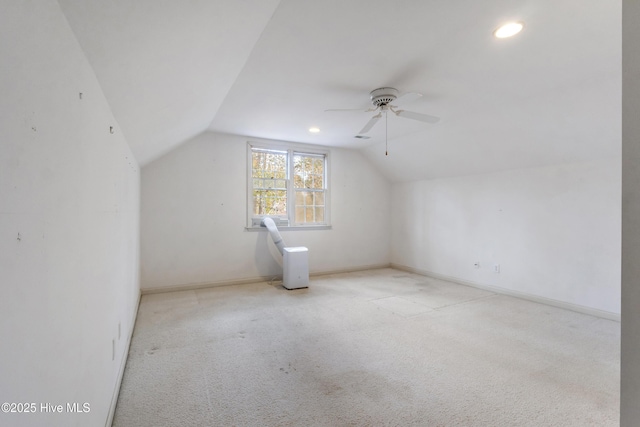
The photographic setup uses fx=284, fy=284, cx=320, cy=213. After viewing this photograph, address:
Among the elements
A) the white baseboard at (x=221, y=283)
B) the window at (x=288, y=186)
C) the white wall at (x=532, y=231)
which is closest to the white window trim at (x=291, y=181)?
the window at (x=288, y=186)

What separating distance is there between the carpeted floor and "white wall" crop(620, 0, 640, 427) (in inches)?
49.8

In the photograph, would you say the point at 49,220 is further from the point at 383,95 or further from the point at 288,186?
the point at 288,186

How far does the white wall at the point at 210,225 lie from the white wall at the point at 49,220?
299 centimetres

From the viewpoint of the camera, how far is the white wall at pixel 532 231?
329 cm

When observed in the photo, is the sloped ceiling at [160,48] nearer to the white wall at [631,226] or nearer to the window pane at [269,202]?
the white wall at [631,226]

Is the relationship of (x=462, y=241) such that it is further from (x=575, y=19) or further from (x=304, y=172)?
(x=575, y=19)

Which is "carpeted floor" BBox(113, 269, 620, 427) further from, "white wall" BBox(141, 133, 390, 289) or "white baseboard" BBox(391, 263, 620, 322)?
"white wall" BBox(141, 133, 390, 289)

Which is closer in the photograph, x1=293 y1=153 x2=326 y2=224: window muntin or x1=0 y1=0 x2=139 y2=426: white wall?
x1=0 y1=0 x2=139 y2=426: white wall

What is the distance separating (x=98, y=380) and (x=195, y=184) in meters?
3.47

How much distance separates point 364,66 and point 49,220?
2.32 m

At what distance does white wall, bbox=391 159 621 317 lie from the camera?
3.29 m

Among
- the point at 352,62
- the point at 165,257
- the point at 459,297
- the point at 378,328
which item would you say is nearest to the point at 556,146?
the point at 459,297

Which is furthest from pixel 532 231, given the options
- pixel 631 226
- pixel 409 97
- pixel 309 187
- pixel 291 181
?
pixel 631 226

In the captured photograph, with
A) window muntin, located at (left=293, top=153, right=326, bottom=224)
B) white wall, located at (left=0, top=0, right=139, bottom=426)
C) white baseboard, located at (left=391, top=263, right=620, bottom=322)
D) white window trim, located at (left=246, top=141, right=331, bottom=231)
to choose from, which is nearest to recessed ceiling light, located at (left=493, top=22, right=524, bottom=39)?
white wall, located at (left=0, top=0, right=139, bottom=426)
